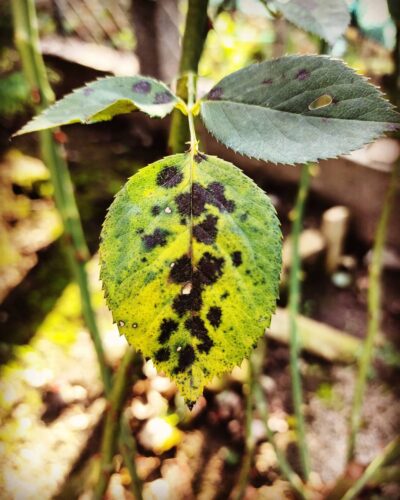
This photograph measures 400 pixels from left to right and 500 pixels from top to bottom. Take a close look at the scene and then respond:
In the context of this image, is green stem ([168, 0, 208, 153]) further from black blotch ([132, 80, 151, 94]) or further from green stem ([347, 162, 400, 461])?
green stem ([347, 162, 400, 461])

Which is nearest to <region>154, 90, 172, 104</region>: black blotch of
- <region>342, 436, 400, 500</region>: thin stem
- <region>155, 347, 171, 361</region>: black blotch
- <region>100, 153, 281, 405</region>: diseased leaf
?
<region>100, 153, 281, 405</region>: diseased leaf

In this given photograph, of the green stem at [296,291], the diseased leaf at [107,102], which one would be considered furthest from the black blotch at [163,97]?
the green stem at [296,291]

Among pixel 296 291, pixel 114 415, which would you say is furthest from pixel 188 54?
pixel 296 291

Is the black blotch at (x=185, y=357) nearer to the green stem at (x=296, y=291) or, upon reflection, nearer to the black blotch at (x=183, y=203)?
the black blotch at (x=183, y=203)

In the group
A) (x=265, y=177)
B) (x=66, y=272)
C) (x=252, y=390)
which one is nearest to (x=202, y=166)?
(x=252, y=390)

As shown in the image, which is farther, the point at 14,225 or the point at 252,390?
the point at 14,225

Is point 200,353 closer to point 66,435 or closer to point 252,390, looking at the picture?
point 252,390
